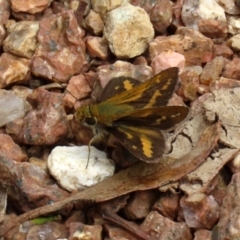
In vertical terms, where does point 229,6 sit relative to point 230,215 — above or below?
above

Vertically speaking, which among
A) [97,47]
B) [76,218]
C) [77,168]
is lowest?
[76,218]

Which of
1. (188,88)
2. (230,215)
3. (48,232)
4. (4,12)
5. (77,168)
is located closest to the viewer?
(230,215)

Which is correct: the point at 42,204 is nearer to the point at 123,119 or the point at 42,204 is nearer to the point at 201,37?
the point at 123,119

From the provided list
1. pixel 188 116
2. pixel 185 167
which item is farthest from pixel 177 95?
pixel 185 167

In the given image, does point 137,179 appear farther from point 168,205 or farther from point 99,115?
point 99,115

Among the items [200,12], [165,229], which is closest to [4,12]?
[200,12]

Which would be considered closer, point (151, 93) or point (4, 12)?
point (151, 93)

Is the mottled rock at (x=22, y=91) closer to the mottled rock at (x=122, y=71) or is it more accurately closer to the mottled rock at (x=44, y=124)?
the mottled rock at (x=44, y=124)
